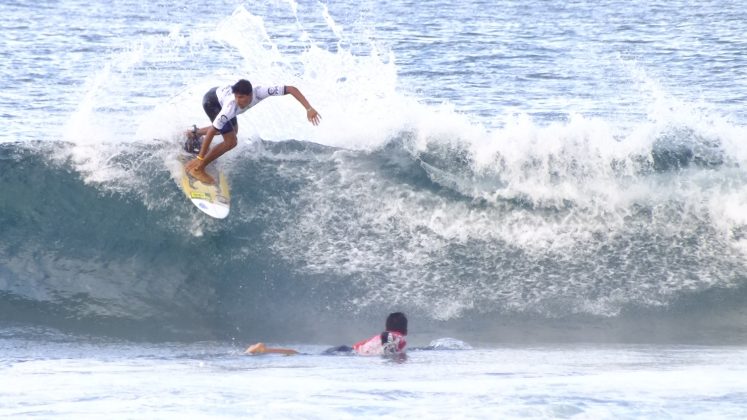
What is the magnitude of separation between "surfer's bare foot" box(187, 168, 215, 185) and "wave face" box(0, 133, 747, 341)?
15.2 inches

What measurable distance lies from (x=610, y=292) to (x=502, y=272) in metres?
1.23

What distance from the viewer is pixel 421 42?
30766 mm

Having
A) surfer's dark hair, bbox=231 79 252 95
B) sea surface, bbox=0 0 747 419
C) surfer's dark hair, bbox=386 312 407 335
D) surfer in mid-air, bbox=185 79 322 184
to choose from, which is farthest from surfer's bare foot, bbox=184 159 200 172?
surfer's dark hair, bbox=386 312 407 335

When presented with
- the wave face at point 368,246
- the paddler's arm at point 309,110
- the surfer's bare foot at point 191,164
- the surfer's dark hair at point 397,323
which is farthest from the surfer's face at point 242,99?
the surfer's dark hair at point 397,323

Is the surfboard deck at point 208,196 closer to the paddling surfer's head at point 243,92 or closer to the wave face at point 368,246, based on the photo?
the wave face at point 368,246

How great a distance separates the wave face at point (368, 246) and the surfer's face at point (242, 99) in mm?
1755

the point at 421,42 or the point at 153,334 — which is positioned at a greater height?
the point at 421,42

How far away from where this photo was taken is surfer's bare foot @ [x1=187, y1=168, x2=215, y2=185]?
13711 millimetres

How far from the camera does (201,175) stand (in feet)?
45.1

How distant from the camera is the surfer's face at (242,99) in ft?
41.3

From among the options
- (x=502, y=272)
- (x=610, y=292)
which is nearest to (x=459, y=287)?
(x=502, y=272)

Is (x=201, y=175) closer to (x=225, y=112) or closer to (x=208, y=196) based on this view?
(x=208, y=196)

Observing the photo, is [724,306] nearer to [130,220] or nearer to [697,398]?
[697,398]

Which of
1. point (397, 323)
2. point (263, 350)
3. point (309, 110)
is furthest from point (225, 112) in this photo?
point (397, 323)
